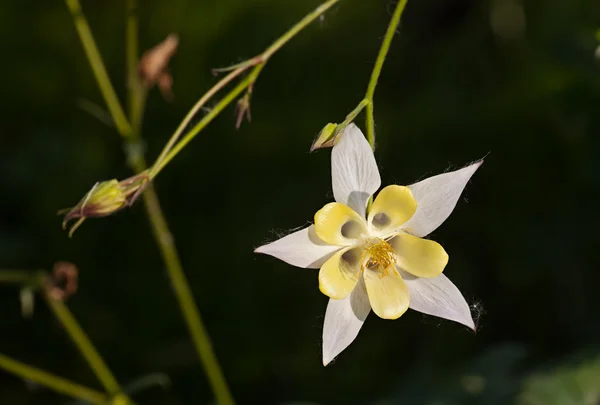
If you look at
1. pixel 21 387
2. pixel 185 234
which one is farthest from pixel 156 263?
pixel 21 387

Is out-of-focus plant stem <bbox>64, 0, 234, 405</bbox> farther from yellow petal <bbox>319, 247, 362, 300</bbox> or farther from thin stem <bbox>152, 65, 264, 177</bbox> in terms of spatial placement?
yellow petal <bbox>319, 247, 362, 300</bbox>

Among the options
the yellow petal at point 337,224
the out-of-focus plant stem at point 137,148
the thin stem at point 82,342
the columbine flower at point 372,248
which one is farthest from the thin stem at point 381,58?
the thin stem at point 82,342

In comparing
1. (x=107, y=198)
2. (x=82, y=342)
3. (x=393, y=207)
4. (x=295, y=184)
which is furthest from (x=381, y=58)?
(x=295, y=184)

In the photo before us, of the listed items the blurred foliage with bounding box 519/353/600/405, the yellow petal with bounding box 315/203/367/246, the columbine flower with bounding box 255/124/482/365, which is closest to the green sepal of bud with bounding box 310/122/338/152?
the columbine flower with bounding box 255/124/482/365

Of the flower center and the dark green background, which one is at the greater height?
the dark green background

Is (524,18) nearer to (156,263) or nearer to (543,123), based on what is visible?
(543,123)
